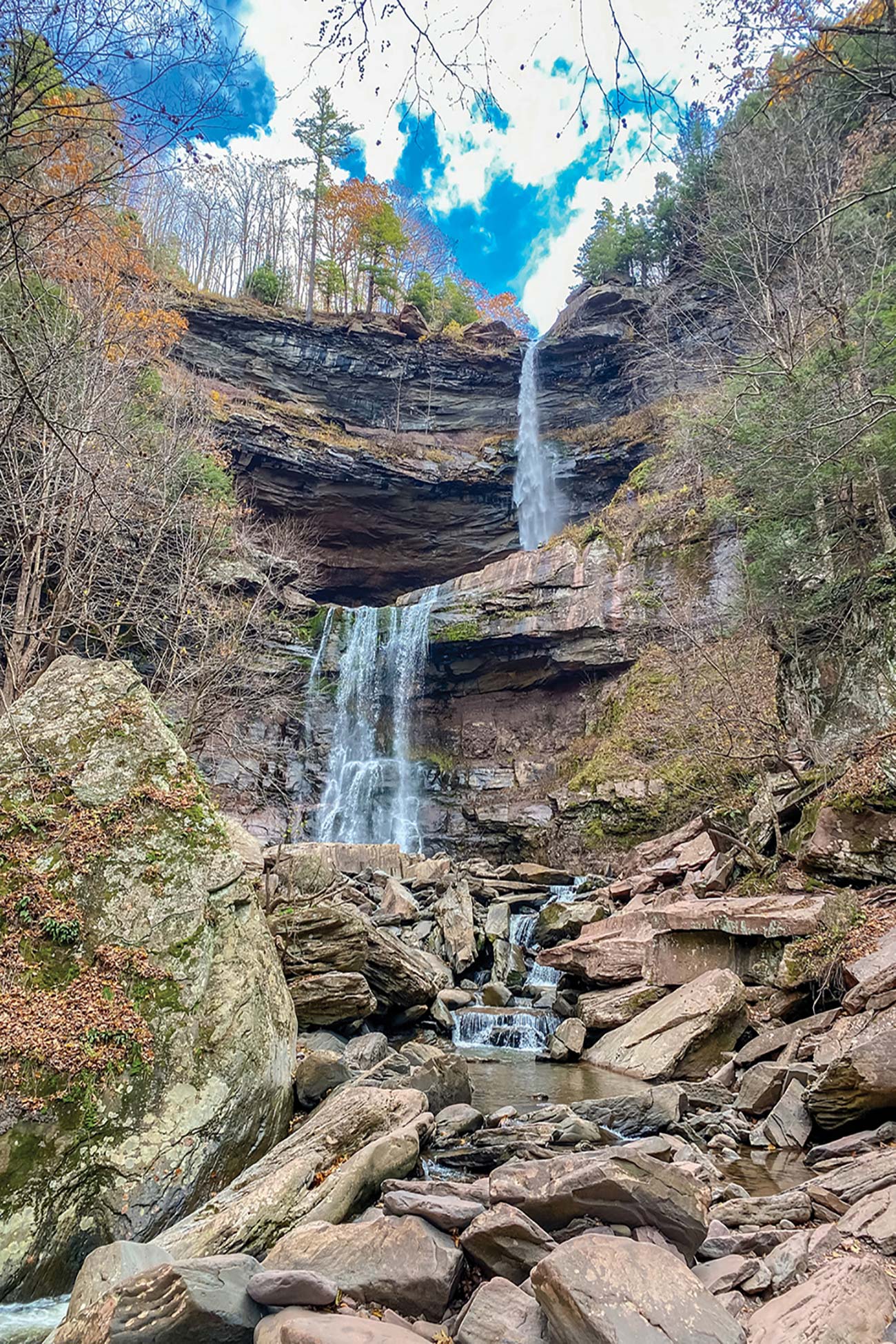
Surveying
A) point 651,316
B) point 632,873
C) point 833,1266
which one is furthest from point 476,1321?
point 651,316

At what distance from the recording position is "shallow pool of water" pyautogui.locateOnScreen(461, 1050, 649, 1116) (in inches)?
232

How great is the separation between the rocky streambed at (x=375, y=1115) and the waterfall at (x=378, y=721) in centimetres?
1363

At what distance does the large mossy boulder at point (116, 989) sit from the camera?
3.26m

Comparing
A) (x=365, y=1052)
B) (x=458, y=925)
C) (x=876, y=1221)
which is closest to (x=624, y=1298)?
(x=876, y=1221)

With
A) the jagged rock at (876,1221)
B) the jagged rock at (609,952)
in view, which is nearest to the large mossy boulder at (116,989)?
the jagged rock at (876,1221)

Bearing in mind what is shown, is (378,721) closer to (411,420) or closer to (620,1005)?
(411,420)

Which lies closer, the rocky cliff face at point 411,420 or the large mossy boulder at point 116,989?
the large mossy boulder at point 116,989

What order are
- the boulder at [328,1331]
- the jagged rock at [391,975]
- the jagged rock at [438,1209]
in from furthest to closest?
the jagged rock at [391,975], the jagged rock at [438,1209], the boulder at [328,1331]

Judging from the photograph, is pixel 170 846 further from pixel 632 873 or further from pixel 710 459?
pixel 710 459

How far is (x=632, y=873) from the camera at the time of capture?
1266 cm

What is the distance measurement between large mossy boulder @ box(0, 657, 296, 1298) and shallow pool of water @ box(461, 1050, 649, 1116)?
2.34m

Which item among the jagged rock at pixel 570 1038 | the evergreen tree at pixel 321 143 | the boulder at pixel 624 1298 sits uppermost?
the evergreen tree at pixel 321 143

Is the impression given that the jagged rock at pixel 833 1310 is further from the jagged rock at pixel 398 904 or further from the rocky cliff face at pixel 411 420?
the rocky cliff face at pixel 411 420

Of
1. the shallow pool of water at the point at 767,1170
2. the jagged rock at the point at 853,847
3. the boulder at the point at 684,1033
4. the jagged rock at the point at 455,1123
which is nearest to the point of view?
the shallow pool of water at the point at 767,1170
